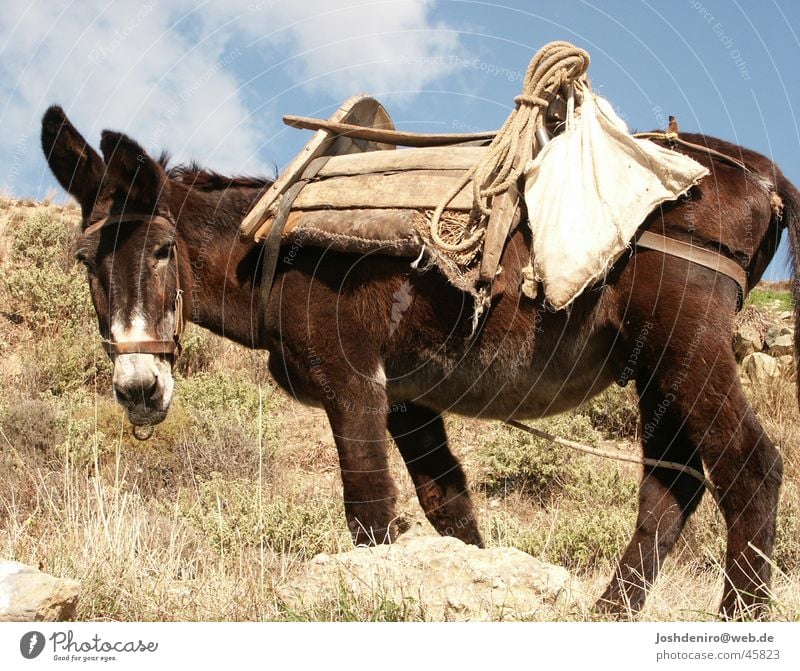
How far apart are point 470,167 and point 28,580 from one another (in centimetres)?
290

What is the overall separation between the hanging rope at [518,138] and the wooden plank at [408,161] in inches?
6.2

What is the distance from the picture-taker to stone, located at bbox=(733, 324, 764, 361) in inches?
377

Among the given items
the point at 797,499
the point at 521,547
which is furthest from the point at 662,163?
the point at 797,499

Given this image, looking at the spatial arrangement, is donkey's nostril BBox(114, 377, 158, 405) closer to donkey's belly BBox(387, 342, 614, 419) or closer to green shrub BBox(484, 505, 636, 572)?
donkey's belly BBox(387, 342, 614, 419)

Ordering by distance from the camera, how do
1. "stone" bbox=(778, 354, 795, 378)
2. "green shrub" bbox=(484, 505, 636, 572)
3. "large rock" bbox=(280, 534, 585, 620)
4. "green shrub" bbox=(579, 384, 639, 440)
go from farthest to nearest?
"green shrub" bbox=(579, 384, 639, 440), "stone" bbox=(778, 354, 795, 378), "green shrub" bbox=(484, 505, 636, 572), "large rock" bbox=(280, 534, 585, 620)

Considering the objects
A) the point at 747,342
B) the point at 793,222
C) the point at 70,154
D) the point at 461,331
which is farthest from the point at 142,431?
the point at 747,342

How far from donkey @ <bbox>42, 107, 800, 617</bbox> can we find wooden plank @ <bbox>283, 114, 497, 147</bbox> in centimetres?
74

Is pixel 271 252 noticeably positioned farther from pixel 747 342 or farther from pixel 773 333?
pixel 773 333

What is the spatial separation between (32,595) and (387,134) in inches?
123

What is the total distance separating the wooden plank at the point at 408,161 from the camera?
4.45 m

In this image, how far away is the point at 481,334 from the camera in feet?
14.1

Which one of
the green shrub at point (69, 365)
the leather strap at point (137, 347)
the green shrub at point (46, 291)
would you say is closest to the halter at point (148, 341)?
the leather strap at point (137, 347)

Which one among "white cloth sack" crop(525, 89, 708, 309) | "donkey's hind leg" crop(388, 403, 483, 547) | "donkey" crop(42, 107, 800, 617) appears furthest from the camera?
"donkey's hind leg" crop(388, 403, 483, 547)

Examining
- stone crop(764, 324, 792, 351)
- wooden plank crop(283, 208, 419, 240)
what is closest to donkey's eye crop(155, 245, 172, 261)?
wooden plank crop(283, 208, 419, 240)
